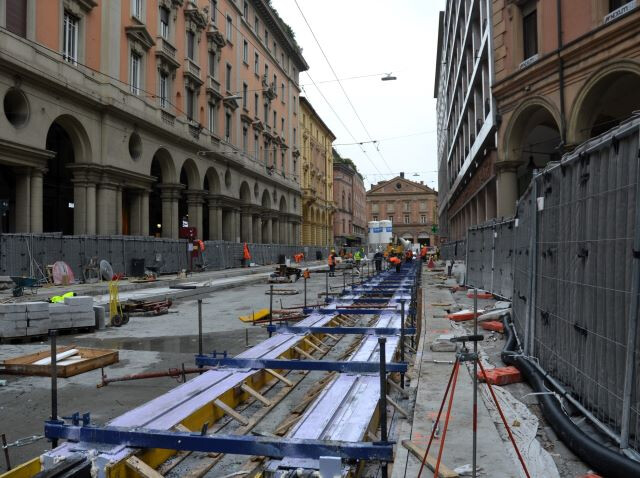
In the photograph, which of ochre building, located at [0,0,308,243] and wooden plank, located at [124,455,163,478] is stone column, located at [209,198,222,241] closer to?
ochre building, located at [0,0,308,243]

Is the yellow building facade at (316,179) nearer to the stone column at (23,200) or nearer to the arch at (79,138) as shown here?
the arch at (79,138)

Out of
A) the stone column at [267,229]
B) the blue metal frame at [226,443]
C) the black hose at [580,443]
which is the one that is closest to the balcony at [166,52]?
the stone column at [267,229]

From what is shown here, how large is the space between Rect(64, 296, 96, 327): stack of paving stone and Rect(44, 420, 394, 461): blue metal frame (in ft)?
25.3

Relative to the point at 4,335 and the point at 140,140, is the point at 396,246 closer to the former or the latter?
the point at 140,140

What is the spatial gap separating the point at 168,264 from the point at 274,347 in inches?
916

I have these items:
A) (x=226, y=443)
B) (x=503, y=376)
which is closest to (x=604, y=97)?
(x=503, y=376)

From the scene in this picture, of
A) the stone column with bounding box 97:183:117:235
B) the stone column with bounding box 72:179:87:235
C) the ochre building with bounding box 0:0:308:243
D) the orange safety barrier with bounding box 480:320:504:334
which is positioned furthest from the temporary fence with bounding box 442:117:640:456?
the stone column with bounding box 97:183:117:235

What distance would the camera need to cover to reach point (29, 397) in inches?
243

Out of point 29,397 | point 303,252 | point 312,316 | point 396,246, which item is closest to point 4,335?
point 29,397

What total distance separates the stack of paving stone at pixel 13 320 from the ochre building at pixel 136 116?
11845 millimetres

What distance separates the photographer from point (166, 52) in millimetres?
30875

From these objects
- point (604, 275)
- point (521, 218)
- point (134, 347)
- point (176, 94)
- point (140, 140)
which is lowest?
point (134, 347)

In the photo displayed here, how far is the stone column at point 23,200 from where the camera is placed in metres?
20.8

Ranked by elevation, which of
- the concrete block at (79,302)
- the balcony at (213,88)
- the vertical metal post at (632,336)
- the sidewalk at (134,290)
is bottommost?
the sidewalk at (134,290)
